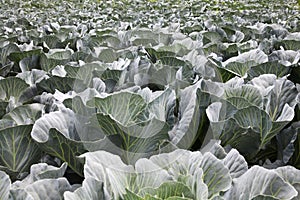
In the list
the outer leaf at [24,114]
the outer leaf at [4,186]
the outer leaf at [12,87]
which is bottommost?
the outer leaf at [12,87]

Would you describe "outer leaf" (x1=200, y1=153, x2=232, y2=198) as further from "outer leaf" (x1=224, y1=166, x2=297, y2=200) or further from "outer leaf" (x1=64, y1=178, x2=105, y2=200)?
"outer leaf" (x1=64, y1=178, x2=105, y2=200)

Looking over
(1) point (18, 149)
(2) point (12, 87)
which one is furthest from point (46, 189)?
(2) point (12, 87)

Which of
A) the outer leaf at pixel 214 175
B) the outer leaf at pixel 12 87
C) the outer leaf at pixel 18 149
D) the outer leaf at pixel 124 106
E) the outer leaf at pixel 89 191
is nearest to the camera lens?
the outer leaf at pixel 89 191

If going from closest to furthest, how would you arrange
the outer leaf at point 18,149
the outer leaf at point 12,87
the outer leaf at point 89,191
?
1. the outer leaf at point 89,191
2. the outer leaf at point 18,149
3. the outer leaf at point 12,87

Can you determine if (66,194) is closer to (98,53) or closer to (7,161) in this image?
(7,161)

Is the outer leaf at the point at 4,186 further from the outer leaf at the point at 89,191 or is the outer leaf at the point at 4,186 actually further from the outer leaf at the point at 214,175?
the outer leaf at the point at 214,175

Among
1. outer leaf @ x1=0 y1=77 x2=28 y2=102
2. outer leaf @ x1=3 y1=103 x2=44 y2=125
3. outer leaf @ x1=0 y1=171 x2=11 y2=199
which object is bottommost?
outer leaf @ x1=0 y1=77 x2=28 y2=102

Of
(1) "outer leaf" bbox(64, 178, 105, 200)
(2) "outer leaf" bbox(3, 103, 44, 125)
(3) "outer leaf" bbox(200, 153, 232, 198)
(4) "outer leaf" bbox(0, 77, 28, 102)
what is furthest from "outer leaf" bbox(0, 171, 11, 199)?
(4) "outer leaf" bbox(0, 77, 28, 102)

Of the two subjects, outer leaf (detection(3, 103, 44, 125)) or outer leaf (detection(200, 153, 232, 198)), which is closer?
outer leaf (detection(200, 153, 232, 198))

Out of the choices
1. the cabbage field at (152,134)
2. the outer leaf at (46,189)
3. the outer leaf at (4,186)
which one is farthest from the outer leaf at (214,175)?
the outer leaf at (4,186)

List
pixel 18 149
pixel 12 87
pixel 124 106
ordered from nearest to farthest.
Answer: pixel 18 149 → pixel 124 106 → pixel 12 87

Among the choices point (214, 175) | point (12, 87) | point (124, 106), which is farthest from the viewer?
point (12, 87)

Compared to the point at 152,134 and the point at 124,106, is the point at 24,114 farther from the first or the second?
the point at 152,134

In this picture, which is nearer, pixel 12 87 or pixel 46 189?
pixel 46 189
